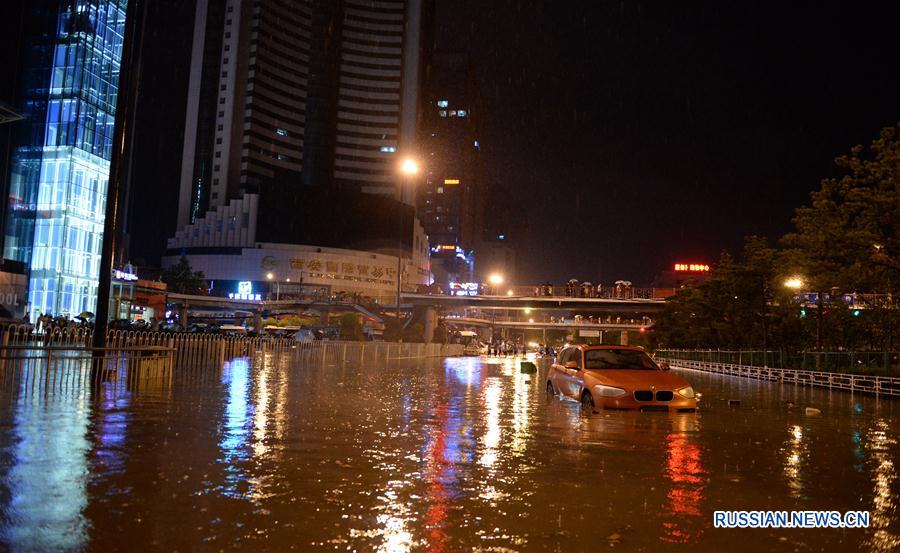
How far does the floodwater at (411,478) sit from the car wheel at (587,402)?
31.2 inches

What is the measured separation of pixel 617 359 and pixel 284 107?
569 feet

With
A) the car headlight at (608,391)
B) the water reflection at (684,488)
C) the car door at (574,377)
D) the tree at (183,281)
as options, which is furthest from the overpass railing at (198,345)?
the tree at (183,281)

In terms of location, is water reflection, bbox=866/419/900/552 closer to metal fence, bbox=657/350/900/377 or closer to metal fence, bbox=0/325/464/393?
metal fence, bbox=0/325/464/393

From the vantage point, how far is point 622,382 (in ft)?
45.9

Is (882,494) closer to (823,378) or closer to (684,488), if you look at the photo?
(684,488)

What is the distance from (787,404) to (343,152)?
181m

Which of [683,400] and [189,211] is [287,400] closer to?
[683,400]

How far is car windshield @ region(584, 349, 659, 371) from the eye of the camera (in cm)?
1562

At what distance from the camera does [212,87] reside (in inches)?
6855

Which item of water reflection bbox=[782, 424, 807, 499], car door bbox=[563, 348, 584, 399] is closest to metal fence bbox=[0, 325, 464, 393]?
car door bbox=[563, 348, 584, 399]

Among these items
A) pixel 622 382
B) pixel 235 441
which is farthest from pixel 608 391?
pixel 235 441

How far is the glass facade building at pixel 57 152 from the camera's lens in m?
69.8

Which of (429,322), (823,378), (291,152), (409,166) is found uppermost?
(291,152)

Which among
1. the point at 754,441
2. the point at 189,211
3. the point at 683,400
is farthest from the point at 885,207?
the point at 189,211
